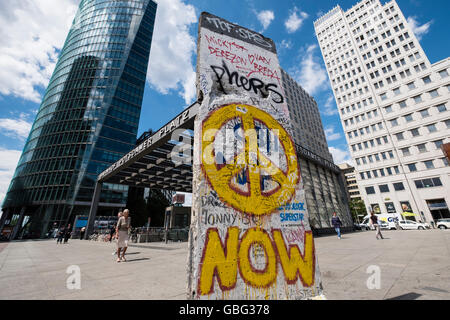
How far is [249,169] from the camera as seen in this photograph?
2.63m

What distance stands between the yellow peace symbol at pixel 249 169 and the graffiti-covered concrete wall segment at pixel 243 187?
1 cm

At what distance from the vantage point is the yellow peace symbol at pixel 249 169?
240 centimetres

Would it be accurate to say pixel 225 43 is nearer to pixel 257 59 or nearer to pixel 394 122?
pixel 257 59

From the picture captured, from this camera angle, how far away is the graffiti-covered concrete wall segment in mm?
2086

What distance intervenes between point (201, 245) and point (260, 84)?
2.79 metres

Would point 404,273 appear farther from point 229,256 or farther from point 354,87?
point 354,87

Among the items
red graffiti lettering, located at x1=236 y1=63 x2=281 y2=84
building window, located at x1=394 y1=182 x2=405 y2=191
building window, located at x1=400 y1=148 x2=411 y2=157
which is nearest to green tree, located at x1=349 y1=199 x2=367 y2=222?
building window, located at x1=394 y1=182 x2=405 y2=191

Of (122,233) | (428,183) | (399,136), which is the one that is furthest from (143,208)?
(399,136)

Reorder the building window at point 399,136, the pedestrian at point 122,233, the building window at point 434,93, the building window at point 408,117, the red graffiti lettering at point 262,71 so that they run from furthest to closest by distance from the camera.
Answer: the building window at point 399,136, the building window at point 408,117, the building window at point 434,93, the pedestrian at point 122,233, the red graffiti lettering at point 262,71

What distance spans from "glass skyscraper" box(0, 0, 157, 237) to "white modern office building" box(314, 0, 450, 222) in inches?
1978

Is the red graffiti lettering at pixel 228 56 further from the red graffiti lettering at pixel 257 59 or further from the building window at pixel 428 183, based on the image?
the building window at pixel 428 183

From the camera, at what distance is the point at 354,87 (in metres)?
42.0

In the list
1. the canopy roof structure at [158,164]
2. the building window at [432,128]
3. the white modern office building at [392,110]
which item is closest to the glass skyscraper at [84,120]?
the canopy roof structure at [158,164]
